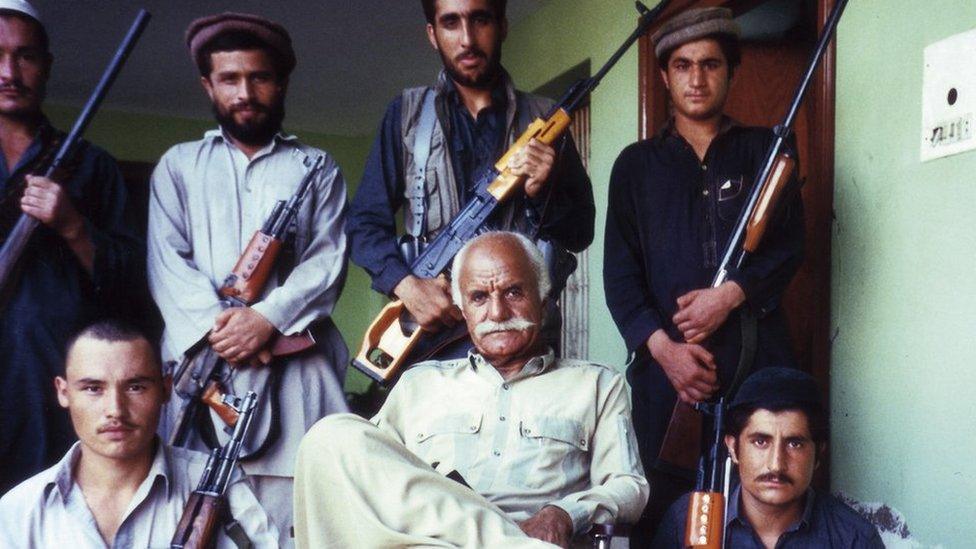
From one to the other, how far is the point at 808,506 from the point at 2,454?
83.8 inches

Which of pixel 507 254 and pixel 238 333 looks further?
pixel 238 333

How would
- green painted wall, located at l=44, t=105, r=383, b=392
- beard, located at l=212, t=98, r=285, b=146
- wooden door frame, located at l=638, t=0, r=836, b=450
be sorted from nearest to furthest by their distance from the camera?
beard, located at l=212, t=98, r=285, b=146 < wooden door frame, located at l=638, t=0, r=836, b=450 < green painted wall, located at l=44, t=105, r=383, b=392

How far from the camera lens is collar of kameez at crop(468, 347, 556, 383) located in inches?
95.2

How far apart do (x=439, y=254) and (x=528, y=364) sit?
0.52m

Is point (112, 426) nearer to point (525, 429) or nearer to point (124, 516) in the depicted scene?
point (124, 516)

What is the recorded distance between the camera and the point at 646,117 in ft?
14.1

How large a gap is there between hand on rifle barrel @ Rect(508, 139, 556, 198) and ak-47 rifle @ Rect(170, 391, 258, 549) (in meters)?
1.04

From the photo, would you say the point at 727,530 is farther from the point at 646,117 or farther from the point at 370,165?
the point at 646,117

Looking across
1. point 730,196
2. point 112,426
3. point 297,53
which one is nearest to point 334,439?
point 112,426

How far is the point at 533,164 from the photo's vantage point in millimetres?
2691

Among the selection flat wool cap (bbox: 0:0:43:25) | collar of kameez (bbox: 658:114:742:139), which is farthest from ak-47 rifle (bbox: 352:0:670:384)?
flat wool cap (bbox: 0:0:43:25)

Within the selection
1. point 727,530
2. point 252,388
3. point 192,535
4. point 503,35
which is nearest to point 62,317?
point 252,388

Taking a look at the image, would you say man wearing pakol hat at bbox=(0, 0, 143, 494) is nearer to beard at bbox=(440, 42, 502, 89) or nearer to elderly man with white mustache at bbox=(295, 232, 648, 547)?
elderly man with white mustache at bbox=(295, 232, 648, 547)

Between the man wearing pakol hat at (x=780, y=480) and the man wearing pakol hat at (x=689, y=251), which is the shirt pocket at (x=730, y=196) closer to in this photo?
Answer: the man wearing pakol hat at (x=689, y=251)
